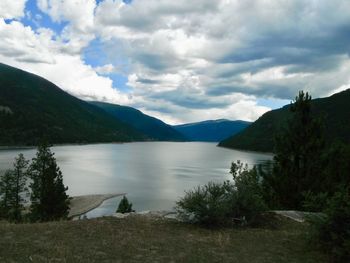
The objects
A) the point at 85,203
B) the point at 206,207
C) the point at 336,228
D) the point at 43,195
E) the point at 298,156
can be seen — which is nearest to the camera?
the point at 336,228

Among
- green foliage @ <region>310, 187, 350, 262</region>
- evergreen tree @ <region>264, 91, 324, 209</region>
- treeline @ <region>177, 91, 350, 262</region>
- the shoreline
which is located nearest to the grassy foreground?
green foliage @ <region>310, 187, 350, 262</region>

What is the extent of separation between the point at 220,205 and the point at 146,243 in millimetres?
3493

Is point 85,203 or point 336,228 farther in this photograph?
point 85,203

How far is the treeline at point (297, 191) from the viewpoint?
1014cm

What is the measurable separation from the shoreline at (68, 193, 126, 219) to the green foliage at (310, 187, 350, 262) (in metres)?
49.8

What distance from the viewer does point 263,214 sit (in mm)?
14633

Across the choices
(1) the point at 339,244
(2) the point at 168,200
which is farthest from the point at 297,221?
(2) the point at 168,200

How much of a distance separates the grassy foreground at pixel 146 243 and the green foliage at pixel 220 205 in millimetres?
466

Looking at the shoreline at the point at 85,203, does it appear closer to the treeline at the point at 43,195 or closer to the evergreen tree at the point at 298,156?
the treeline at the point at 43,195

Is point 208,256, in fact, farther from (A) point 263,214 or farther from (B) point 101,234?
(A) point 263,214

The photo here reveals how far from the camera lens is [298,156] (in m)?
21.2

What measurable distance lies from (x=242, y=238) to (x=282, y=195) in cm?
1076

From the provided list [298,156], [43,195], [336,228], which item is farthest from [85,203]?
[336,228]

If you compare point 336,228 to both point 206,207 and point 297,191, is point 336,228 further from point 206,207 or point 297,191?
point 297,191
